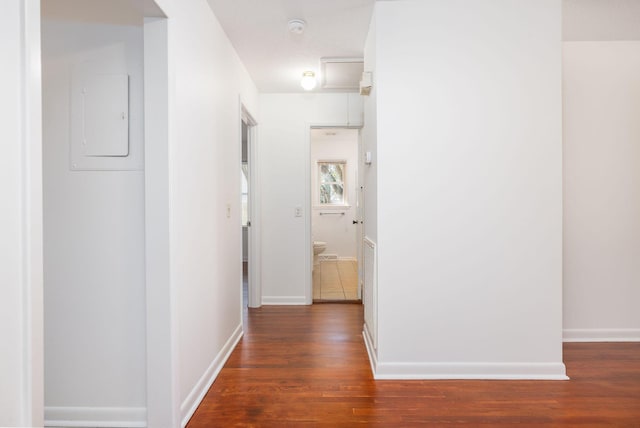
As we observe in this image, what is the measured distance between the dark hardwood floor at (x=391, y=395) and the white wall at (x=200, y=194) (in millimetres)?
217

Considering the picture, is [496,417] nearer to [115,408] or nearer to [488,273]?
[488,273]

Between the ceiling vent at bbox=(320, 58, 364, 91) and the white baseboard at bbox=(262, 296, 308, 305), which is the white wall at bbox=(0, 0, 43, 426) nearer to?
the ceiling vent at bbox=(320, 58, 364, 91)

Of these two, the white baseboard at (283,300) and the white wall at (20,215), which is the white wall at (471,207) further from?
the white baseboard at (283,300)

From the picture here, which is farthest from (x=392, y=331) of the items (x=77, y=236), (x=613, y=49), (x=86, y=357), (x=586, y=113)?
(x=613, y=49)

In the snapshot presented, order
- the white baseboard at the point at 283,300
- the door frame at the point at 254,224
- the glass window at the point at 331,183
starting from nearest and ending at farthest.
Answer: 1. the door frame at the point at 254,224
2. the white baseboard at the point at 283,300
3. the glass window at the point at 331,183

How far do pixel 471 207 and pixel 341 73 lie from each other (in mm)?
1885

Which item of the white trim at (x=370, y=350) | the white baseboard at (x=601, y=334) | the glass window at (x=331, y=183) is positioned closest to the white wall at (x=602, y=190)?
the white baseboard at (x=601, y=334)

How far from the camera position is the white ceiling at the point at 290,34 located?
2.27 m

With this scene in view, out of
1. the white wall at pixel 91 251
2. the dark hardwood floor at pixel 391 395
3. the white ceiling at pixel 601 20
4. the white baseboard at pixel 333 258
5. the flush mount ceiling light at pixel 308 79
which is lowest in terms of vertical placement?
the dark hardwood floor at pixel 391 395

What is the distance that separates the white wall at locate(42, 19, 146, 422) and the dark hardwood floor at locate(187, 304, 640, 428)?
0.49 m

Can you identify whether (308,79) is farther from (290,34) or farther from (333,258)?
(333,258)

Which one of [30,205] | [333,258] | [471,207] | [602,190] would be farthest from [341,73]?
[333,258]

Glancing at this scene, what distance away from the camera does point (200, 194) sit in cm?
209

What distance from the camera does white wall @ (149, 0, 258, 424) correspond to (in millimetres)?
1728
